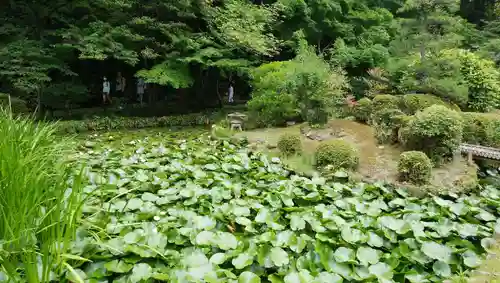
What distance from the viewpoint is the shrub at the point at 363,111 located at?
889cm

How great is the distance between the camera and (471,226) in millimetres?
3271

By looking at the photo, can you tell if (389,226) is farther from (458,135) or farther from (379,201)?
(458,135)

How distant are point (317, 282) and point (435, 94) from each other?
26.2 feet

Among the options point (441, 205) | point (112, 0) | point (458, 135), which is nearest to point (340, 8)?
point (112, 0)

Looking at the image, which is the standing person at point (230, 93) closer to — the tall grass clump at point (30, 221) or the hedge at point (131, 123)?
the hedge at point (131, 123)

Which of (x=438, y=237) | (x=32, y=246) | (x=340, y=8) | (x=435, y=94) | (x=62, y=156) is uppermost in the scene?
(x=340, y=8)

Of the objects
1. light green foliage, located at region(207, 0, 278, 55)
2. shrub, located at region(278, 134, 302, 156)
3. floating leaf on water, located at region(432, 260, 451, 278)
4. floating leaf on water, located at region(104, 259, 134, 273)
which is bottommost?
floating leaf on water, located at region(432, 260, 451, 278)

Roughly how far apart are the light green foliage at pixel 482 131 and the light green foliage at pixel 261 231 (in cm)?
358

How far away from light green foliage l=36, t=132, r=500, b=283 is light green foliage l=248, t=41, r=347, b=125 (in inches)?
164

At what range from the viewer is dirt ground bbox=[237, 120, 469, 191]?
583 cm

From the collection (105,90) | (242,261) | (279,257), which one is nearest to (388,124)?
(279,257)

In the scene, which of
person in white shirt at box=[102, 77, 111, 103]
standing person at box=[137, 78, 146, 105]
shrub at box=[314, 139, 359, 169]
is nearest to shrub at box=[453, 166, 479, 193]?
shrub at box=[314, 139, 359, 169]

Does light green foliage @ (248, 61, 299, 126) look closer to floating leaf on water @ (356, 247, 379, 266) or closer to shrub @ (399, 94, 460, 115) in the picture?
shrub @ (399, 94, 460, 115)

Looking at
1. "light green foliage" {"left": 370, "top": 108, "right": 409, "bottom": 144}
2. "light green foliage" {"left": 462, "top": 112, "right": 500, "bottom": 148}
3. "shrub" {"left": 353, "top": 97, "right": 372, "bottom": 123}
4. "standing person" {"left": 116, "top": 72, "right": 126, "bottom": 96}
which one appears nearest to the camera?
"light green foliage" {"left": 370, "top": 108, "right": 409, "bottom": 144}
